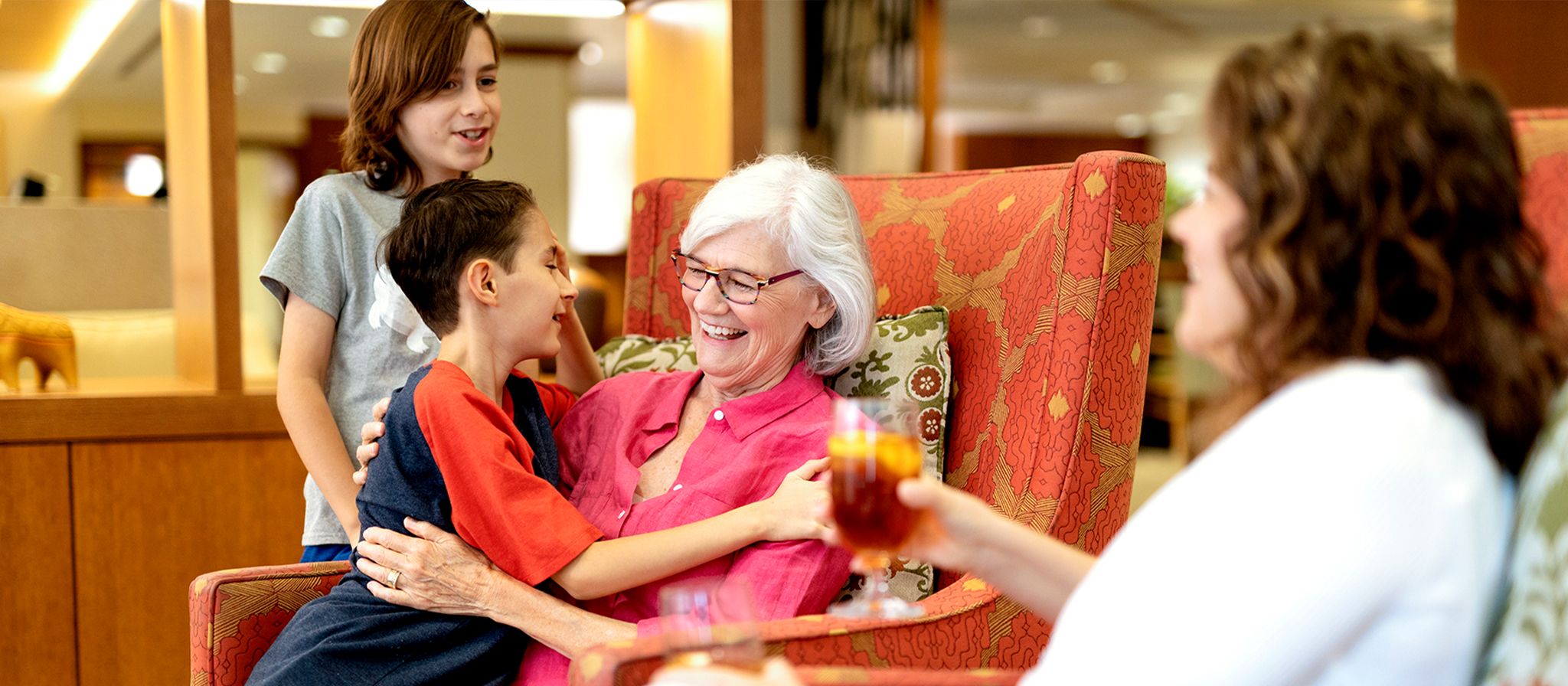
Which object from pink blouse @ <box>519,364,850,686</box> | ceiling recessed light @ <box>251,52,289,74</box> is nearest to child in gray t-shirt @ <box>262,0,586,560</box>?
pink blouse @ <box>519,364,850,686</box>

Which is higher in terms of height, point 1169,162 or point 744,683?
point 1169,162

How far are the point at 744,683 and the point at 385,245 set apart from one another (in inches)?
43.1

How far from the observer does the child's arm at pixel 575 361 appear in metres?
2.06

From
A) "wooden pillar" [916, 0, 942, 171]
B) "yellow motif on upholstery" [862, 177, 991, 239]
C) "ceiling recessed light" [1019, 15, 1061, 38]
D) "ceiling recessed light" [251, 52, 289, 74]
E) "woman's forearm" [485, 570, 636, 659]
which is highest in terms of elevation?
"ceiling recessed light" [1019, 15, 1061, 38]

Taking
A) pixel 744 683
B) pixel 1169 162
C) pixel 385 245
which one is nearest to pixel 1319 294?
pixel 744 683

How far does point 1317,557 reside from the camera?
840mm

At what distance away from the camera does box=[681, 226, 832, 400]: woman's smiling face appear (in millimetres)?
1734

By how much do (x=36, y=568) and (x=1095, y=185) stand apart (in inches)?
82.9

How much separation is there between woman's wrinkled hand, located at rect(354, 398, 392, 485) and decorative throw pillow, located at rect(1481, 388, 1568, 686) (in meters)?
1.23

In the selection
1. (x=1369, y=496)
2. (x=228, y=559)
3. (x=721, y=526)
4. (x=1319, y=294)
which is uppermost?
(x=1319, y=294)

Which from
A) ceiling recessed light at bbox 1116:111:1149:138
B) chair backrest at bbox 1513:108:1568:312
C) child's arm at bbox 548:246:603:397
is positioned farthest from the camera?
ceiling recessed light at bbox 1116:111:1149:138

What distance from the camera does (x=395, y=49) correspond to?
1974 mm

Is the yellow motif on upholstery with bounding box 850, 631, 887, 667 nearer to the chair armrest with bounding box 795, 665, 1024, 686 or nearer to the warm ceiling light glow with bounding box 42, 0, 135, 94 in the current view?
the chair armrest with bounding box 795, 665, 1024, 686

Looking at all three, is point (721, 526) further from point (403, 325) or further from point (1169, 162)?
point (1169, 162)
